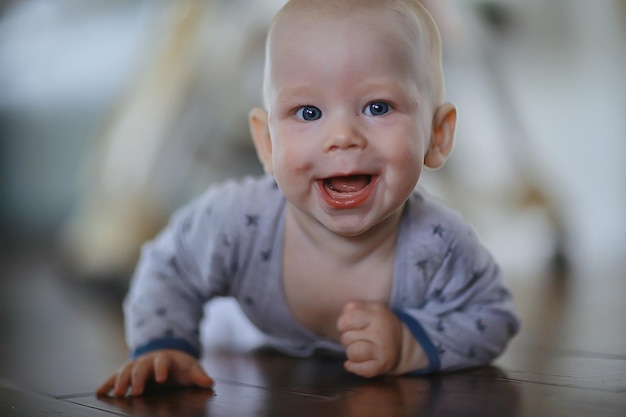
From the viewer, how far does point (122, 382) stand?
3.21ft

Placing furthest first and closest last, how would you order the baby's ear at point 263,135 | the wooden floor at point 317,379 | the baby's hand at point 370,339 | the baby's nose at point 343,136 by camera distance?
the baby's ear at point 263,135 < the baby's hand at point 370,339 < the baby's nose at point 343,136 < the wooden floor at point 317,379

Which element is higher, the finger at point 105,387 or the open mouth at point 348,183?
the open mouth at point 348,183

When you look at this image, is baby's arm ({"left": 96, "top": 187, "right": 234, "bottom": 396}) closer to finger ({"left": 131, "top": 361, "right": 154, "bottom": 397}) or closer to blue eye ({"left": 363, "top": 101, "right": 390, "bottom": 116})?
finger ({"left": 131, "top": 361, "right": 154, "bottom": 397})

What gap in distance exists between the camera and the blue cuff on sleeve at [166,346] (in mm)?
1102

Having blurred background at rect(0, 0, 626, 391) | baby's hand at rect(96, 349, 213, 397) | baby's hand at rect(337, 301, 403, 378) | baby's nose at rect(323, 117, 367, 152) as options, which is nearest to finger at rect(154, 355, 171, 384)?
baby's hand at rect(96, 349, 213, 397)

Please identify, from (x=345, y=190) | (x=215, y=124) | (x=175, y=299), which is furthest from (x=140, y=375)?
(x=215, y=124)

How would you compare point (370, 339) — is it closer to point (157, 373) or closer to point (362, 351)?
point (362, 351)

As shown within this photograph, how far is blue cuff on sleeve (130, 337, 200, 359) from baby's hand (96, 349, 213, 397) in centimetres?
2

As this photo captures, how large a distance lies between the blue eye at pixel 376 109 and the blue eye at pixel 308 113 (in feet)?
0.18

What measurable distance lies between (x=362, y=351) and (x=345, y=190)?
20 cm

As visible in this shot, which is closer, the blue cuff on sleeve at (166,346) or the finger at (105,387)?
the finger at (105,387)

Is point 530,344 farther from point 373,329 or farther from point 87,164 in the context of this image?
point 87,164

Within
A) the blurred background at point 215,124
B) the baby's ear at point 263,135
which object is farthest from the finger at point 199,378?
the blurred background at point 215,124

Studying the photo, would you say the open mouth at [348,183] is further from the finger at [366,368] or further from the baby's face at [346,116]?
the finger at [366,368]
